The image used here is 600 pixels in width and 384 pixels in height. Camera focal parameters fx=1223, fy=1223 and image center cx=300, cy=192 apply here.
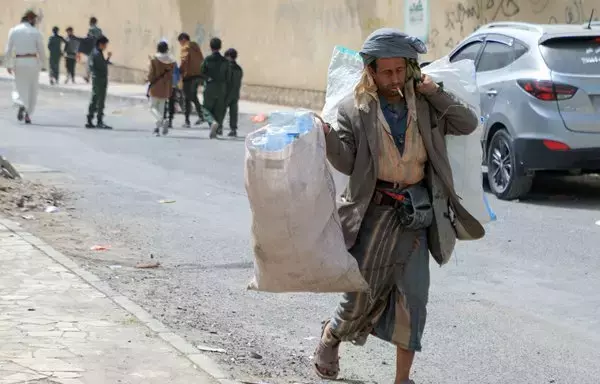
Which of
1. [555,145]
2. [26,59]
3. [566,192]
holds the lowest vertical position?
[566,192]

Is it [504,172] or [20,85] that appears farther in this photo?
[20,85]

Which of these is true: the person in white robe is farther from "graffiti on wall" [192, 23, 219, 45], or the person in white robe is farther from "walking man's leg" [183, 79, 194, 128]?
"graffiti on wall" [192, 23, 219, 45]

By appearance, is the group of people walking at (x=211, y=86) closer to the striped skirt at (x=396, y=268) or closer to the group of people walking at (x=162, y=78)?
the group of people walking at (x=162, y=78)

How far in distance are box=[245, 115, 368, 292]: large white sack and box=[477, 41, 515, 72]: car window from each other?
804 centimetres

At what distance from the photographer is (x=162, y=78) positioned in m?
20.9

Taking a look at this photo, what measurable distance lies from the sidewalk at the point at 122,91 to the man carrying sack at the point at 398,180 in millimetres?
19932

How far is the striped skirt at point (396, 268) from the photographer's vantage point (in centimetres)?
→ 540

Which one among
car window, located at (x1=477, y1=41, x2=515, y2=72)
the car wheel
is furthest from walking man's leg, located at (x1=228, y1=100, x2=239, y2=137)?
the car wheel

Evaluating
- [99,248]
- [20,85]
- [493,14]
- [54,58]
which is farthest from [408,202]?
[54,58]

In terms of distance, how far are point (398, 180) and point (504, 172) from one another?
7.51 m

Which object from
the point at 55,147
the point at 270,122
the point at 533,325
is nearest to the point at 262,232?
the point at 270,122

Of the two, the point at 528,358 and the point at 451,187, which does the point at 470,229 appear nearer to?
the point at 451,187

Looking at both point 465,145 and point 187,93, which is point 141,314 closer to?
point 465,145

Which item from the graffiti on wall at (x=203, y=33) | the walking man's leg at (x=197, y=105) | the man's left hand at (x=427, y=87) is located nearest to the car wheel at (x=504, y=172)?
the man's left hand at (x=427, y=87)
